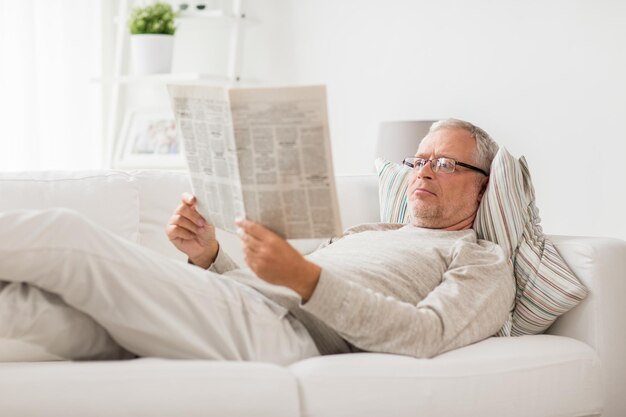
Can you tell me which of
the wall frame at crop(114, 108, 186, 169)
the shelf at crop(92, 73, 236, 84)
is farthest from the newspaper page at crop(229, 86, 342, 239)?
the wall frame at crop(114, 108, 186, 169)

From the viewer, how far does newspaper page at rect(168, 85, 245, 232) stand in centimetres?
167

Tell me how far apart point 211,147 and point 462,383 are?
65cm

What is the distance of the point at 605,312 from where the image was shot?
6.96 feet

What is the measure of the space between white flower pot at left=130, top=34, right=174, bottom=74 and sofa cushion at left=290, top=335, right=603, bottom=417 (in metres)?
2.73

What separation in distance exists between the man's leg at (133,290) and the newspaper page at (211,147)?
0.15 metres

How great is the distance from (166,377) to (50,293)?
0.96ft

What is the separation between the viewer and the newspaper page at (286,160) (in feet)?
5.28

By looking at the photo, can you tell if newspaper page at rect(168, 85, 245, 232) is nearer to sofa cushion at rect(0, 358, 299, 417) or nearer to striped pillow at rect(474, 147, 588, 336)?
sofa cushion at rect(0, 358, 299, 417)

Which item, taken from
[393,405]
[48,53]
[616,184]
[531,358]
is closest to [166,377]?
[393,405]

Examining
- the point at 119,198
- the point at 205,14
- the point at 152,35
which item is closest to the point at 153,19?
the point at 152,35

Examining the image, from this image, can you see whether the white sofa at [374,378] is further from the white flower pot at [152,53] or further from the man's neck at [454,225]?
the white flower pot at [152,53]

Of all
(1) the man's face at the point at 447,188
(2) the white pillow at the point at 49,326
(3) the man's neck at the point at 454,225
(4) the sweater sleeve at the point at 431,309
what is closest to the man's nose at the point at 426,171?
(1) the man's face at the point at 447,188

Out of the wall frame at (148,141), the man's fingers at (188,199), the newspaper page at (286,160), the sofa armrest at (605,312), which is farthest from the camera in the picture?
the wall frame at (148,141)

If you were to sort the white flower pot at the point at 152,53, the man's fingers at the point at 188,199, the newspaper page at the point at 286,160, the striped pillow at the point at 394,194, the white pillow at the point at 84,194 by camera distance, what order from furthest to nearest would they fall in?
the white flower pot at the point at 152,53 < the striped pillow at the point at 394,194 < the white pillow at the point at 84,194 < the man's fingers at the point at 188,199 < the newspaper page at the point at 286,160
